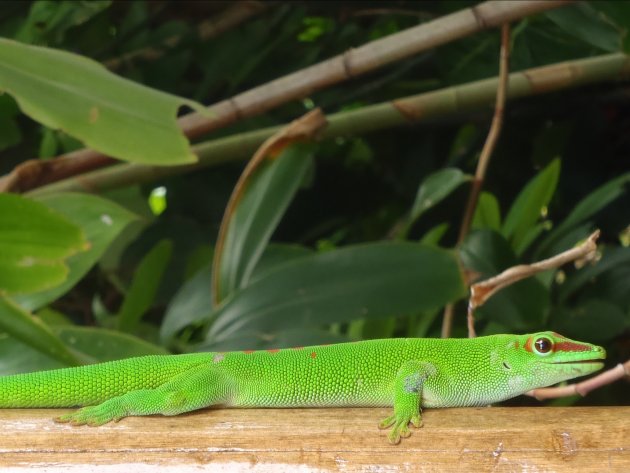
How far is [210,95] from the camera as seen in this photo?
7.43 ft

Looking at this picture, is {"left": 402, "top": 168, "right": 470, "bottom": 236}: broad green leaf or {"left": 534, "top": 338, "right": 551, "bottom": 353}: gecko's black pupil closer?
{"left": 534, "top": 338, "right": 551, "bottom": 353}: gecko's black pupil

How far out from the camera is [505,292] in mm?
1445

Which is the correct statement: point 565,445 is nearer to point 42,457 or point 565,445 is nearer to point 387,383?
point 387,383

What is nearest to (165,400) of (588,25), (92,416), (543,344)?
(92,416)

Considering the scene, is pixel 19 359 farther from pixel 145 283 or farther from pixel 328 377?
pixel 328 377

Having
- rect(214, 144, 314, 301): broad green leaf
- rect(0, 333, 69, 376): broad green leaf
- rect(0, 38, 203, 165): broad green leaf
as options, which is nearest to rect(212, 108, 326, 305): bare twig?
rect(214, 144, 314, 301): broad green leaf

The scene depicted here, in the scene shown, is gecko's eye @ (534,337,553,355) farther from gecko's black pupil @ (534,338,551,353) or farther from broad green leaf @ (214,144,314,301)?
broad green leaf @ (214,144,314,301)

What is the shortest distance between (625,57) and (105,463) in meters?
1.31

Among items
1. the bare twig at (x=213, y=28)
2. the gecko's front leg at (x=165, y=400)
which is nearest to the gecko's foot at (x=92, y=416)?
the gecko's front leg at (x=165, y=400)

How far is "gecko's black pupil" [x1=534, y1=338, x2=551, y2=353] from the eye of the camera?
972 millimetres

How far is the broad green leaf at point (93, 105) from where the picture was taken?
0.81m

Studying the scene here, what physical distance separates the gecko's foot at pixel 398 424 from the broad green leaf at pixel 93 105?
0.37 meters

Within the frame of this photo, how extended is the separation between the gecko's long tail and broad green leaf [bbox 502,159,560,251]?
0.84 meters

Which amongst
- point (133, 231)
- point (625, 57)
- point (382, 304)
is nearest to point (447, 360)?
point (382, 304)
